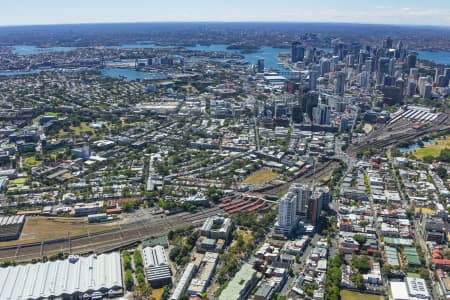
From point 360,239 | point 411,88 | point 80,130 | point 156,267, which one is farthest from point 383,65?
point 156,267

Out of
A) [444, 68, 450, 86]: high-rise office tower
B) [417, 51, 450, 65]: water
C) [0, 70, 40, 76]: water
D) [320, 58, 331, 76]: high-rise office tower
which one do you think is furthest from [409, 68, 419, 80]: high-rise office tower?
[0, 70, 40, 76]: water

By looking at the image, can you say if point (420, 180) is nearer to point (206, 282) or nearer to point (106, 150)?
point (206, 282)

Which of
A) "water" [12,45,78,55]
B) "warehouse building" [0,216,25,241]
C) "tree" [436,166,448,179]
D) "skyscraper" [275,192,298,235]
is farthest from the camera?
"water" [12,45,78,55]

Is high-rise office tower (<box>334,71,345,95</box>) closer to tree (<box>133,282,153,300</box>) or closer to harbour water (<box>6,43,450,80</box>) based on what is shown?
harbour water (<box>6,43,450,80</box>)

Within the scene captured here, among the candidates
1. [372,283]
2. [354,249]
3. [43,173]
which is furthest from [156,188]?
[372,283]

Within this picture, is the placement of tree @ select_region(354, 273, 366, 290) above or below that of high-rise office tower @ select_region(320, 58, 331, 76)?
below
